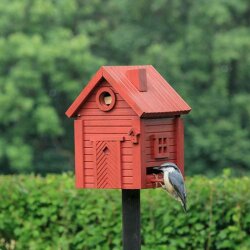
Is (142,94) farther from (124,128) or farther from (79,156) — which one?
(79,156)

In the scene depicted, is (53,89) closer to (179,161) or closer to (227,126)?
(227,126)

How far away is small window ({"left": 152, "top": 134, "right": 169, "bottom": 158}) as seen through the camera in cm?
726

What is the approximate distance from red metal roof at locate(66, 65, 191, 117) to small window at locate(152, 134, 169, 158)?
14 cm

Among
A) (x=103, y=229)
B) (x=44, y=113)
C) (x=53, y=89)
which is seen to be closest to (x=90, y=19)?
(x=53, y=89)

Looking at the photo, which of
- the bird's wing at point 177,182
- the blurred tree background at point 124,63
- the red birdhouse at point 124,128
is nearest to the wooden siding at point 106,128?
the red birdhouse at point 124,128

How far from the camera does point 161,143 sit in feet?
24.1

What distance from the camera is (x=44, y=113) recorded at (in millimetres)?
30484

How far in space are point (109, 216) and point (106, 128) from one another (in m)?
2.00

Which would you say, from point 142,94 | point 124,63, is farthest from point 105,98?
point 124,63

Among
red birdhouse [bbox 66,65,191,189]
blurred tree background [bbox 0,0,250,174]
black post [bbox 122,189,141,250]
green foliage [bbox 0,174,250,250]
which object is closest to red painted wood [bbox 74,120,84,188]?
red birdhouse [bbox 66,65,191,189]

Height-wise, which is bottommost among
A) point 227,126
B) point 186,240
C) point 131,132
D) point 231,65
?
point 186,240

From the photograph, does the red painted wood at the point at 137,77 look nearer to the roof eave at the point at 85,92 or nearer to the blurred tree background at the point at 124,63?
the roof eave at the point at 85,92

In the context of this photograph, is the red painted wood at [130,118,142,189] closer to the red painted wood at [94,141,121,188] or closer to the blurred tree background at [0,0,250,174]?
the red painted wood at [94,141,121,188]

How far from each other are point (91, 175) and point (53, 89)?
25.5 metres
